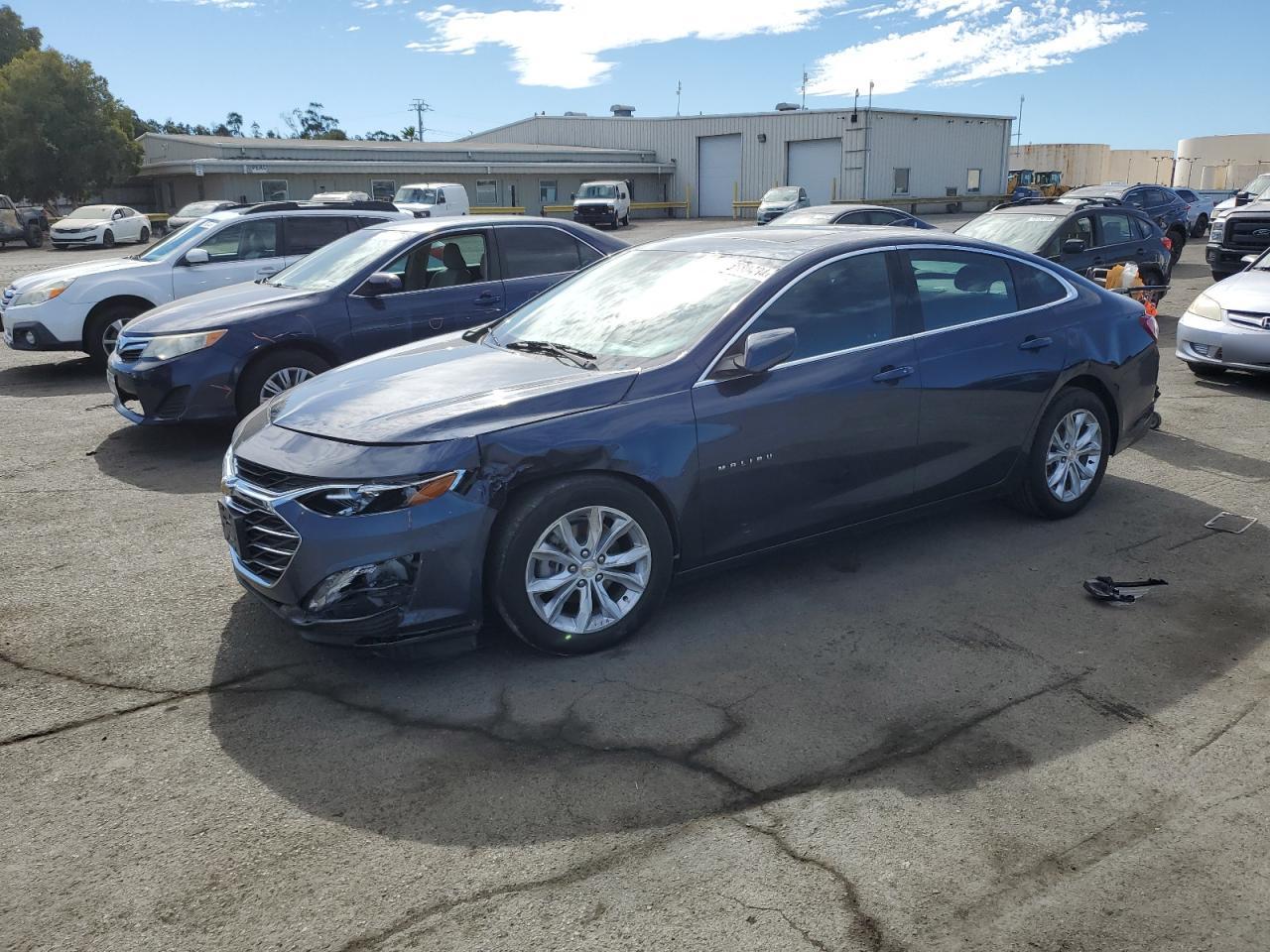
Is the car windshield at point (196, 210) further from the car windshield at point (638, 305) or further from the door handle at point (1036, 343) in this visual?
the door handle at point (1036, 343)

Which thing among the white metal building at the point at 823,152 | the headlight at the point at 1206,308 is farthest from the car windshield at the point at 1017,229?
the white metal building at the point at 823,152

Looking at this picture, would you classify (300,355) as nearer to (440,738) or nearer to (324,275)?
(324,275)

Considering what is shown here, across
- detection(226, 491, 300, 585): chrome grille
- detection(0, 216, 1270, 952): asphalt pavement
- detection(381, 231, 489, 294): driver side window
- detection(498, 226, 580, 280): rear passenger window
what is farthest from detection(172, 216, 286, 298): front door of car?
detection(226, 491, 300, 585): chrome grille

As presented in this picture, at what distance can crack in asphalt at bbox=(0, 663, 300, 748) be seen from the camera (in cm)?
370

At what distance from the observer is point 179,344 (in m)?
7.43

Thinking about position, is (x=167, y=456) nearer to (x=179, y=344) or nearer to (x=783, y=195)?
(x=179, y=344)

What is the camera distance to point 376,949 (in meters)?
2.63

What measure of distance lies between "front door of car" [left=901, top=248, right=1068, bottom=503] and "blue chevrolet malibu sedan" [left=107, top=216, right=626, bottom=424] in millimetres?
4006

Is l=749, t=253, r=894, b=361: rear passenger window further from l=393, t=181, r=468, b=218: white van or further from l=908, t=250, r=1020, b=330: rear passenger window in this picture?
l=393, t=181, r=468, b=218: white van

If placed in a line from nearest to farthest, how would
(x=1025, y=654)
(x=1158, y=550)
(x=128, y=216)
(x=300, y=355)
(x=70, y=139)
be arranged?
(x=1025, y=654) < (x=1158, y=550) < (x=300, y=355) < (x=128, y=216) < (x=70, y=139)

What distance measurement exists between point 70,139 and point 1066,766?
5493cm

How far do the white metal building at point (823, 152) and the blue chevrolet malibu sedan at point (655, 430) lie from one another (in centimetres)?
4712

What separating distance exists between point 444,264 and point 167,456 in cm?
259

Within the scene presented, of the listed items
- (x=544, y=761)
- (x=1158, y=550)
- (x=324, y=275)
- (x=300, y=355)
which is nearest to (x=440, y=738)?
(x=544, y=761)
